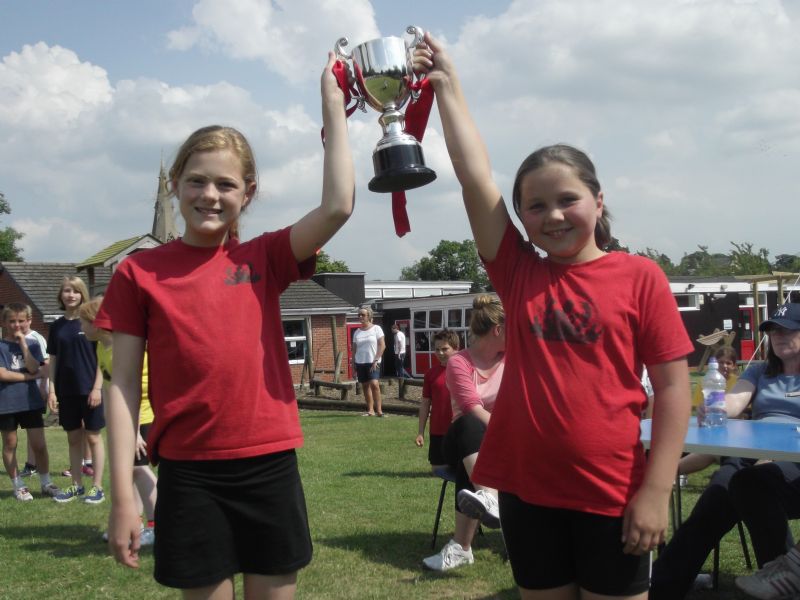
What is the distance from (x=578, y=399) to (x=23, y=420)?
697 centimetres

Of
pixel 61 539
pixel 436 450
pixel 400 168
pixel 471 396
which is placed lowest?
pixel 61 539

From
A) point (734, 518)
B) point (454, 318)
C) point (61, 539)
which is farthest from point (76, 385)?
point (454, 318)

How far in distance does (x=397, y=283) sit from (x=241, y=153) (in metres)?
42.7

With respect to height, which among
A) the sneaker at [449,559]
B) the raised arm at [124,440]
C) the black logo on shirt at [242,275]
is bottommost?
the sneaker at [449,559]

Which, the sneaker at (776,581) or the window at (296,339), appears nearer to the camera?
the sneaker at (776,581)

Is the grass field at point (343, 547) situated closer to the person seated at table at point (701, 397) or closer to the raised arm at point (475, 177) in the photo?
the person seated at table at point (701, 397)

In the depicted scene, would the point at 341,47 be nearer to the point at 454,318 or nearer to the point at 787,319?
the point at 787,319

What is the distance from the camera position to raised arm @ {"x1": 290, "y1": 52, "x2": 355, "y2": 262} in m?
2.22

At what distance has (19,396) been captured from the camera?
294 inches

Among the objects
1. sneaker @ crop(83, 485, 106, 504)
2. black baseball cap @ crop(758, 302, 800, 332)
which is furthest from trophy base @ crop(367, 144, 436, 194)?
sneaker @ crop(83, 485, 106, 504)

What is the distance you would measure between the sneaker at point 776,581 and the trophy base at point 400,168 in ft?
8.83

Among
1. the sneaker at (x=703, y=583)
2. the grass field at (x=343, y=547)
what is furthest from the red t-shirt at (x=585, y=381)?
the sneaker at (x=703, y=583)

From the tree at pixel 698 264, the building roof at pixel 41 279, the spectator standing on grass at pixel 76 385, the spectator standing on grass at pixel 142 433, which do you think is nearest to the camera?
the spectator standing on grass at pixel 142 433

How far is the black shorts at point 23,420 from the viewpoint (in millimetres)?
7387
